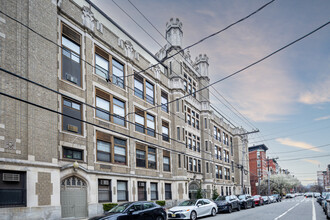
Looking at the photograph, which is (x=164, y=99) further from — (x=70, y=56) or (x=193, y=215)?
(x=193, y=215)

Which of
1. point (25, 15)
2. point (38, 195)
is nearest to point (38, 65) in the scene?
point (25, 15)

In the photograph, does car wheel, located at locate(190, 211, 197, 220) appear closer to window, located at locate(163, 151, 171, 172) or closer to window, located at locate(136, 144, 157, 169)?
window, located at locate(136, 144, 157, 169)

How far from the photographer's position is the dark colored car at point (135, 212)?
13102 mm

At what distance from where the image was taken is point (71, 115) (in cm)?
2045

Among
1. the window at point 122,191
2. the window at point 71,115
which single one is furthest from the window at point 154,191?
the window at point 71,115

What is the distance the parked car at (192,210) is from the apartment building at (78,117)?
447cm

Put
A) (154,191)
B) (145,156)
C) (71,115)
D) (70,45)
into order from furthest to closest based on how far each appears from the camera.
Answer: (154,191) → (145,156) → (70,45) → (71,115)

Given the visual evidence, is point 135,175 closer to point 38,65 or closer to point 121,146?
point 121,146

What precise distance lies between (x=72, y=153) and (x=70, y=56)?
674cm

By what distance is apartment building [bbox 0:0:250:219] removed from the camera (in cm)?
1608

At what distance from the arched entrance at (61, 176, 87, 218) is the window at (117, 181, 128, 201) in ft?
13.6

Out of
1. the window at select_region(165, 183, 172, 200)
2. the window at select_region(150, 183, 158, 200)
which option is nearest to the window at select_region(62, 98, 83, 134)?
the window at select_region(150, 183, 158, 200)

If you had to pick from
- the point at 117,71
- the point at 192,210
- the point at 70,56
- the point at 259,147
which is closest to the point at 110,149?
the point at 117,71

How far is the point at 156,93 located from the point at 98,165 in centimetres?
1224
